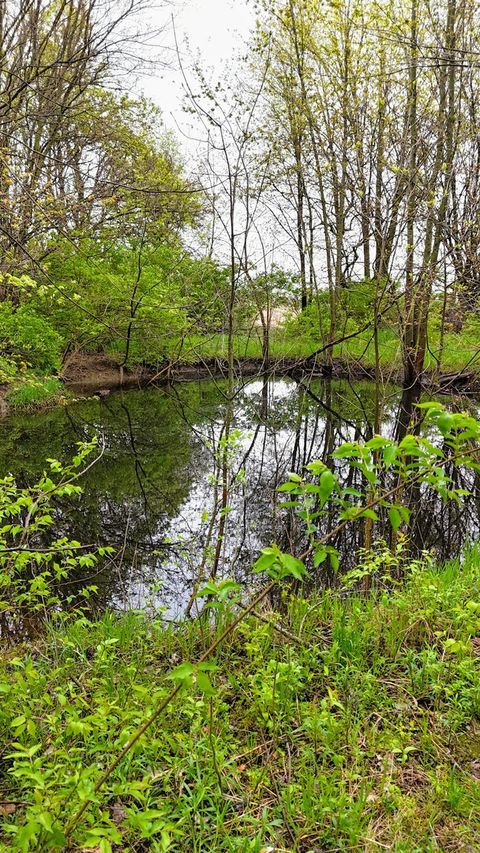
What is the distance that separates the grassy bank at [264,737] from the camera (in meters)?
1.70

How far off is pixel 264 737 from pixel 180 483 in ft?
16.4

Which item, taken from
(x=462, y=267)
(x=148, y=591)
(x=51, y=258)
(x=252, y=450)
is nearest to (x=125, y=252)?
(x=51, y=258)

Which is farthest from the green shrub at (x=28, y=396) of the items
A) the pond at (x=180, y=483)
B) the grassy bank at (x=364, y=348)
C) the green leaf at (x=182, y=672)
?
the green leaf at (x=182, y=672)

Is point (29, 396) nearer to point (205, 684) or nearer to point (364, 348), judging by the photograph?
point (364, 348)

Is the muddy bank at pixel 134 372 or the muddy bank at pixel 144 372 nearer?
the muddy bank at pixel 144 372

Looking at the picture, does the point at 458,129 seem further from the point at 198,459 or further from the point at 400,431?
the point at 198,459

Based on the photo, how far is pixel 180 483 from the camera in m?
7.18

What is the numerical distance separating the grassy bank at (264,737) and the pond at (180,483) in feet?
2.25

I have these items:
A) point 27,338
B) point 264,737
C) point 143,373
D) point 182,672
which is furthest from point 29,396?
point 182,672

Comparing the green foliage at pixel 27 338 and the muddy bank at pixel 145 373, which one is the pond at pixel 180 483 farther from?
the muddy bank at pixel 145 373

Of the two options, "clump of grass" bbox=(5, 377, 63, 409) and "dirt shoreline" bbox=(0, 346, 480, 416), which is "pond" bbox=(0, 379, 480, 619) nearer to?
"clump of grass" bbox=(5, 377, 63, 409)

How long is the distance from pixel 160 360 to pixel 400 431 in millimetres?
8914

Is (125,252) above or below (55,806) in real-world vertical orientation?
above

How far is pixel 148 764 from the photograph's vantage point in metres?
2.11
